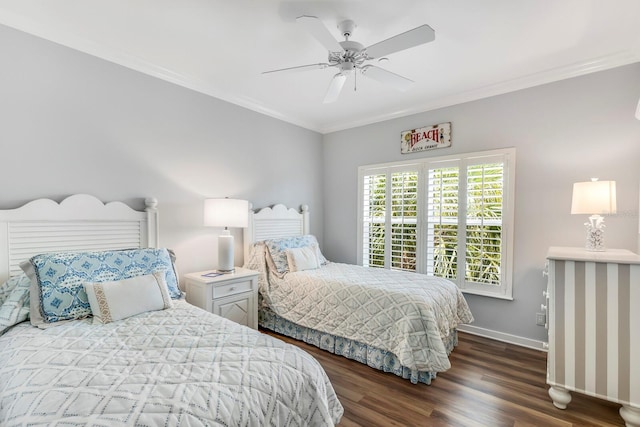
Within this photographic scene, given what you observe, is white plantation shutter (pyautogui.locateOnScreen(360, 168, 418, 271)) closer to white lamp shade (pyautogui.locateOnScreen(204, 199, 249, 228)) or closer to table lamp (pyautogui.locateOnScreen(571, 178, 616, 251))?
table lamp (pyautogui.locateOnScreen(571, 178, 616, 251))

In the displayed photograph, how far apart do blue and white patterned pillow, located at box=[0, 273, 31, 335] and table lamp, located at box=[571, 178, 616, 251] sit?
3.77 meters

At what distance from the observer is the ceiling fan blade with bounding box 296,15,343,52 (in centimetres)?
169

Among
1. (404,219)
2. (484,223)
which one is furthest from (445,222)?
(404,219)

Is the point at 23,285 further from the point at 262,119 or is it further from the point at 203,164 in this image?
the point at 262,119

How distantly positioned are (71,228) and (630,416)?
3882 mm

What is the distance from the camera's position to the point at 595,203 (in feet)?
7.35

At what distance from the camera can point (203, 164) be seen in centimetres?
311

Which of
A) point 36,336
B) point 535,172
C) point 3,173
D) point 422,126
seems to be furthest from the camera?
point 422,126

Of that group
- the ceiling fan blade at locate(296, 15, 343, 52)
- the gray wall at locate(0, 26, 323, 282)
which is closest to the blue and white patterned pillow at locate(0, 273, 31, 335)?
the gray wall at locate(0, 26, 323, 282)

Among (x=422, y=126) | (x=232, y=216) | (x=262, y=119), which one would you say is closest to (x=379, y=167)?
(x=422, y=126)

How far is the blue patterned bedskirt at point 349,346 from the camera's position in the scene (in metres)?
2.34

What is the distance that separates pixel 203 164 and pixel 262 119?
40.2 inches

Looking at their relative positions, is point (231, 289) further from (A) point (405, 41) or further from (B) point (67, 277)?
(A) point (405, 41)

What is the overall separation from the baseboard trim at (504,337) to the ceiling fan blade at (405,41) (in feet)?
9.34
